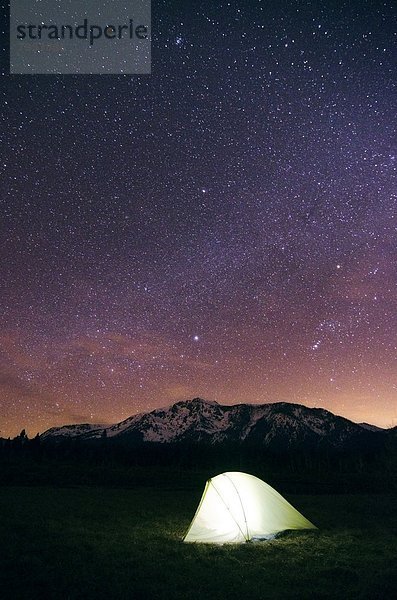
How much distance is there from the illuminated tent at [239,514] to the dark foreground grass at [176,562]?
64cm

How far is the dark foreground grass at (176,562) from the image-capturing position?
8.52 metres

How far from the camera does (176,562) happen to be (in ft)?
35.0

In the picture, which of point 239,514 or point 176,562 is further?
point 239,514

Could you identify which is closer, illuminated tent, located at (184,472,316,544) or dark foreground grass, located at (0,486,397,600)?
dark foreground grass, located at (0,486,397,600)

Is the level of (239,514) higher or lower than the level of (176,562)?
higher

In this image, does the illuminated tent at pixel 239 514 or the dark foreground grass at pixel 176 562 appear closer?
the dark foreground grass at pixel 176 562

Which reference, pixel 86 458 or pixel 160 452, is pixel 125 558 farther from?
pixel 160 452

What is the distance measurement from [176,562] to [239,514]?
376 cm

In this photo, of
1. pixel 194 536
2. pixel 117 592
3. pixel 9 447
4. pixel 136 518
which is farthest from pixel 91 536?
pixel 9 447

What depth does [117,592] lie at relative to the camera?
8.38m

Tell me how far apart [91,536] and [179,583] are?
569cm

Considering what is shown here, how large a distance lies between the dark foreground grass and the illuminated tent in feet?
2.11

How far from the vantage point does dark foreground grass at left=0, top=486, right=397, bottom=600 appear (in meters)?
8.52

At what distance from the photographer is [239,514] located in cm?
1398
